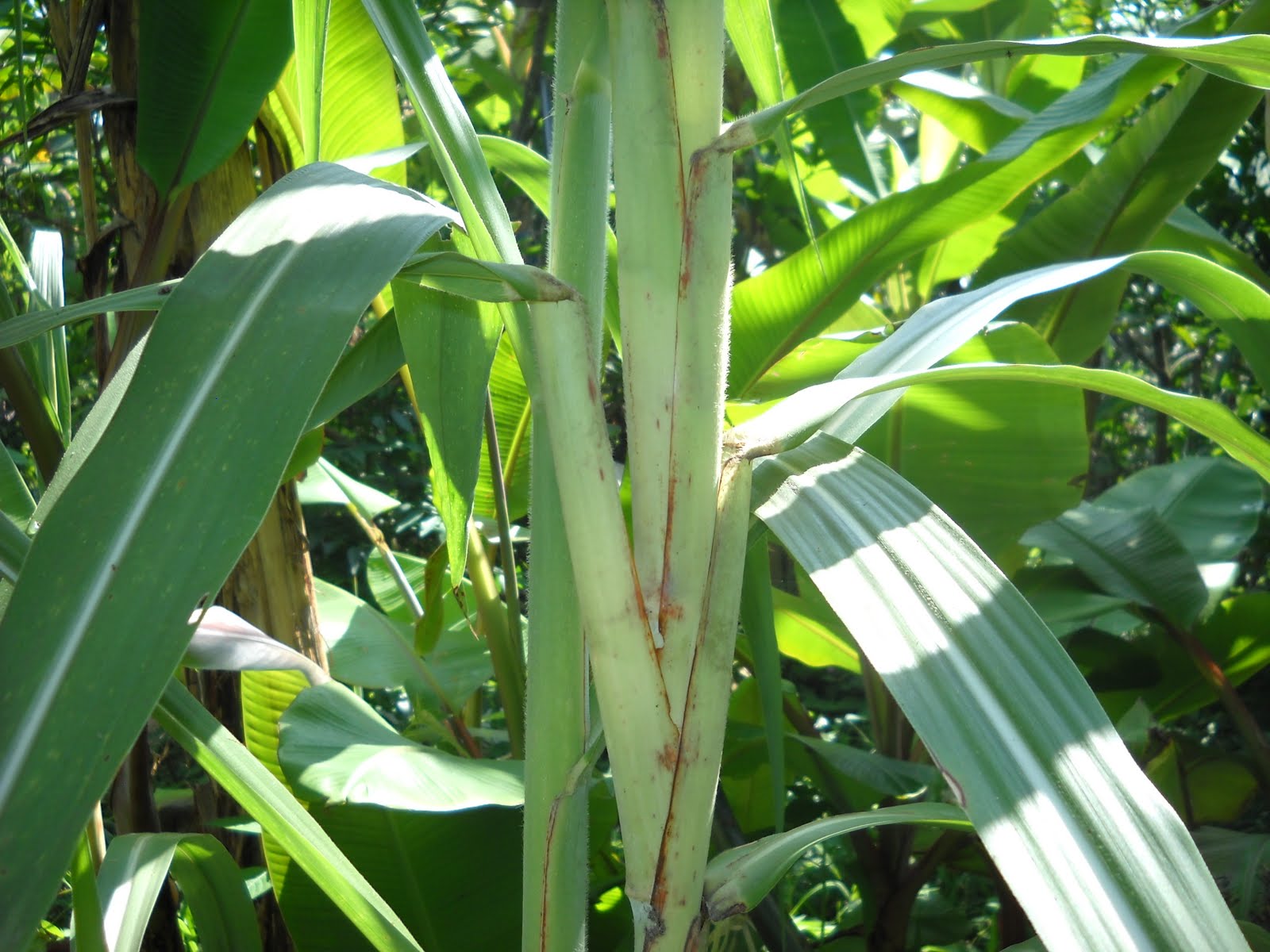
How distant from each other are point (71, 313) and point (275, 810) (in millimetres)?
215

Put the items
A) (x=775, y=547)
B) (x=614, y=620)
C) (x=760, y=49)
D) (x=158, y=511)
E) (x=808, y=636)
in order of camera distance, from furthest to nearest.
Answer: (x=775, y=547) < (x=808, y=636) < (x=760, y=49) < (x=614, y=620) < (x=158, y=511)

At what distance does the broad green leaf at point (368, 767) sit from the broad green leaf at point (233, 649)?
5 cm

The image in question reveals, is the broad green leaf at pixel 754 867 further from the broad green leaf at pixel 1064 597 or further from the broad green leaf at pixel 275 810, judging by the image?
the broad green leaf at pixel 1064 597

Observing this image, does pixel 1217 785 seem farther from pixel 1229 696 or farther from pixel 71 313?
pixel 71 313

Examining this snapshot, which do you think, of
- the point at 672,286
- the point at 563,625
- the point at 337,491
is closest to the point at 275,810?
the point at 563,625

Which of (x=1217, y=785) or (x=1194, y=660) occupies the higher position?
(x=1194, y=660)

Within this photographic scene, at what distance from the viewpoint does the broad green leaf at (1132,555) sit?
906 millimetres

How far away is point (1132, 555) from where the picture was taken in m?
0.94

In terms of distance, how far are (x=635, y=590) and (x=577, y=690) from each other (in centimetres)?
6

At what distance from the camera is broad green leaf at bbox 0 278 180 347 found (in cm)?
28

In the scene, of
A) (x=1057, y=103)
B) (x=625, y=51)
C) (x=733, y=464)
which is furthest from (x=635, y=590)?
(x=1057, y=103)

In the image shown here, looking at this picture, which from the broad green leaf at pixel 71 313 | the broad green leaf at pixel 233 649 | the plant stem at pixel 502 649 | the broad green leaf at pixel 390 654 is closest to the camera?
the broad green leaf at pixel 71 313

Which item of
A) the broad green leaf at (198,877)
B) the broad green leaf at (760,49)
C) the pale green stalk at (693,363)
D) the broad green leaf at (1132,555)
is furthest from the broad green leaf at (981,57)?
the broad green leaf at (1132,555)

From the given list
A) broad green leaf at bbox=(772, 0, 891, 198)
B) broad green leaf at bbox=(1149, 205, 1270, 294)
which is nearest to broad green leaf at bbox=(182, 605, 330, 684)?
broad green leaf at bbox=(772, 0, 891, 198)
